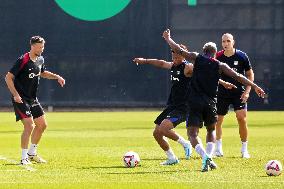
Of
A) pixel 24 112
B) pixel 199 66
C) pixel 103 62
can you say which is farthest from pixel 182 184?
pixel 103 62

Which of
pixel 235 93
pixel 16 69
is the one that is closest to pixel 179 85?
pixel 235 93

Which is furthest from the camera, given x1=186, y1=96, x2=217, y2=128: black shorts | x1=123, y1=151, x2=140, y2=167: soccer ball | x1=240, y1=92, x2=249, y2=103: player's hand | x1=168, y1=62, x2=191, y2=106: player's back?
x1=240, y1=92, x2=249, y2=103: player's hand

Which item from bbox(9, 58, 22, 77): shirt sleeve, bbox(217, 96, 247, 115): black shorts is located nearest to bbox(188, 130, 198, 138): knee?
bbox(9, 58, 22, 77): shirt sleeve

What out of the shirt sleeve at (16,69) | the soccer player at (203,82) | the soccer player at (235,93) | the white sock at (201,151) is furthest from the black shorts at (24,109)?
the soccer player at (235,93)

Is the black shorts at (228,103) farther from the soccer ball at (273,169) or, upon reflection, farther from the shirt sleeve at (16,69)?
the soccer ball at (273,169)

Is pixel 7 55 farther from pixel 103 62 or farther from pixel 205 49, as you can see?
pixel 205 49

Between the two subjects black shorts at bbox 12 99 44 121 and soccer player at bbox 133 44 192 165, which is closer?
soccer player at bbox 133 44 192 165

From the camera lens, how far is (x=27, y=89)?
51.2 feet

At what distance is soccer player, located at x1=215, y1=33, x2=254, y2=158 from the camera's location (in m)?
17.0

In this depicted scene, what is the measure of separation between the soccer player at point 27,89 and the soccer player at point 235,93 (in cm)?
364

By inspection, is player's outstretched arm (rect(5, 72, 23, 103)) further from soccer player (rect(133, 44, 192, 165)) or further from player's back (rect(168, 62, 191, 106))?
player's back (rect(168, 62, 191, 106))

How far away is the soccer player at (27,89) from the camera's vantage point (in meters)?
15.3

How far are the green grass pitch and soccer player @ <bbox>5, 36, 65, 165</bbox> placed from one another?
49 cm

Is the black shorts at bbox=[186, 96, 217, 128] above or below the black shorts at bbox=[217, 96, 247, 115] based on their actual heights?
above
